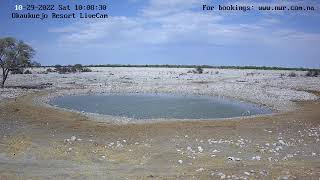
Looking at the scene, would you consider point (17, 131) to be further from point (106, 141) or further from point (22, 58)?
point (22, 58)

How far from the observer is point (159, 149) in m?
15.3

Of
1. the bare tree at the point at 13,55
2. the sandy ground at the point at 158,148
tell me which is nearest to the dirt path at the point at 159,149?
the sandy ground at the point at 158,148

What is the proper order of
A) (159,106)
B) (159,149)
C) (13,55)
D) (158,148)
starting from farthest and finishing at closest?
(13,55)
(159,106)
(158,148)
(159,149)

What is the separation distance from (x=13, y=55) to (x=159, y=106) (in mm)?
22778

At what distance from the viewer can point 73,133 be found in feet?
59.3

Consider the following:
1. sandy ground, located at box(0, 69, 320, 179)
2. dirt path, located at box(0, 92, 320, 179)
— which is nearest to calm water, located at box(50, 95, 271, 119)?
sandy ground, located at box(0, 69, 320, 179)

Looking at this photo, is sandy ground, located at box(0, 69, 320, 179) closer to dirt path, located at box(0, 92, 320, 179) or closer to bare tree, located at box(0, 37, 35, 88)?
dirt path, located at box(0, 92, 320, 179)

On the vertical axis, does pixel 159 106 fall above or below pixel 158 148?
above

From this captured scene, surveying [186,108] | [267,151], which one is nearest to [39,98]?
[186,108]

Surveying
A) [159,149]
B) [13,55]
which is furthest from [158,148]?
[13,55]

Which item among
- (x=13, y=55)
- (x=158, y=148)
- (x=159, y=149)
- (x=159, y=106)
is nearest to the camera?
(x=159, y=149)

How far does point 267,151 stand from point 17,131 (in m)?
11.2

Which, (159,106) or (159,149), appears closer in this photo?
(159,149)

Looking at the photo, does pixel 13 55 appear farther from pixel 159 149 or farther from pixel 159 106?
pixel 159 149
